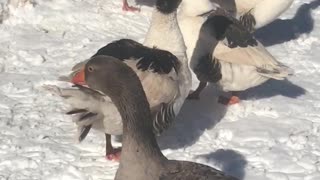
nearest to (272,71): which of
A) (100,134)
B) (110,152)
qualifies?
(100,134)

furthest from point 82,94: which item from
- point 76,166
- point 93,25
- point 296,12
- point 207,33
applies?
point 296,12

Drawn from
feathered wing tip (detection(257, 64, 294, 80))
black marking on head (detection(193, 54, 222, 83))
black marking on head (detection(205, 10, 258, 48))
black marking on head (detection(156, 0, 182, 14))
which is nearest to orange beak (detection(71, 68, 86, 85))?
black marking on head (detection(156, 0, 182, 14))

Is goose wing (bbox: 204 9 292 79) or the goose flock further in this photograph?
goose wing (bbox: 204 9 292 79)

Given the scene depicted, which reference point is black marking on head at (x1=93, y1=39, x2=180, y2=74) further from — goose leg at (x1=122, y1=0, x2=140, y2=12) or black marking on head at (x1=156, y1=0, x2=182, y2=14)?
goose leg at (x1=122, y1=0, x2=140, y2=12)

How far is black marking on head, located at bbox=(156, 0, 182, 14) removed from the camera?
6559mm

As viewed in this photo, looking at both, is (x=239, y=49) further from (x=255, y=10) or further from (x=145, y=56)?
(x=255, y=10)

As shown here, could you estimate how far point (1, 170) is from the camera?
587 cm

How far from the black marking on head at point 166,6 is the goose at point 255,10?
248 cm

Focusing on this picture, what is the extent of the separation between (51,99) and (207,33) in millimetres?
1522

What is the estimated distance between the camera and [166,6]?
21.5 ft

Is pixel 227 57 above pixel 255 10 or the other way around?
above

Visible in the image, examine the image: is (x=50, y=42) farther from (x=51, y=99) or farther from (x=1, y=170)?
(x=1, y=170)

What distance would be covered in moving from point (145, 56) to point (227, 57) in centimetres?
123

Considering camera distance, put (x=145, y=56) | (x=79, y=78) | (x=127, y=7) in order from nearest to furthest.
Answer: (x=79, y=78) < (x=145, y=56) < (x=127, y=7)
